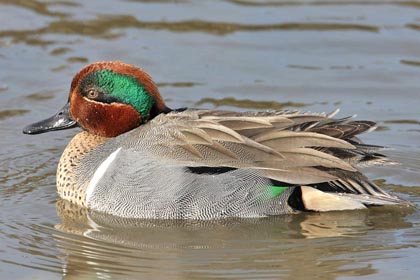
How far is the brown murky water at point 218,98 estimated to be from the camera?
700cm

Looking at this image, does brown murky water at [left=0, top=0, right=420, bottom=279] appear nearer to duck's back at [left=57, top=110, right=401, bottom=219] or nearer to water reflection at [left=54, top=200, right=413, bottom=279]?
water reflection at [left=54, top=200, right=413, bottom=279]

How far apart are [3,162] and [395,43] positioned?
455cm

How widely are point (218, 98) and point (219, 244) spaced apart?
10.3 feet

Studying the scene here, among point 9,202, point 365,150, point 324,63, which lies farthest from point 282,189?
point 324,63

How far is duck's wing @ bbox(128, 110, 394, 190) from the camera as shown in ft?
24.8

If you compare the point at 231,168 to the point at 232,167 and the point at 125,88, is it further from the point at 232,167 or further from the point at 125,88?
the point at 125,88

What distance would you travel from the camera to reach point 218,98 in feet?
33.7

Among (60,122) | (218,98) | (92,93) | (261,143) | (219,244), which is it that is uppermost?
(92,93)

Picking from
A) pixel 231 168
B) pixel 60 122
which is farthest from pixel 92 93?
pixel 231 168

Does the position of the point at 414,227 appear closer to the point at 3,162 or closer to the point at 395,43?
the point at 3,162

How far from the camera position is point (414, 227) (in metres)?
7.55

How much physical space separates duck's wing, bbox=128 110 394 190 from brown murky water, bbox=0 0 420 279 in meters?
0.41

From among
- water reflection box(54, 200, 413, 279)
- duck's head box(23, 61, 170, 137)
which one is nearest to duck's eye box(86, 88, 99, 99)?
duck's head box(23, 61, 170, 137)

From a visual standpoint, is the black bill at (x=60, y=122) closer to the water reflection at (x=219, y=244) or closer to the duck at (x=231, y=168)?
the duck at (x=231, y=168)
